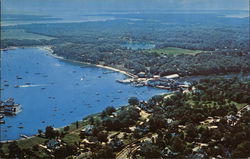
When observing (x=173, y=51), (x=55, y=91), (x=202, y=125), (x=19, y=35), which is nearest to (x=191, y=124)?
(x=202, y=125)

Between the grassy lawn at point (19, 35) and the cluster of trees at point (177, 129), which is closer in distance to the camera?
the cluster of trees at point (177, 129)

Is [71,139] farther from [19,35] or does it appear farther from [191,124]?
[19,35]

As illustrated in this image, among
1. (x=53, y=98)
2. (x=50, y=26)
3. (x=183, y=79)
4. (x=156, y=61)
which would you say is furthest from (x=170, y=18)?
(x=53, y=98)

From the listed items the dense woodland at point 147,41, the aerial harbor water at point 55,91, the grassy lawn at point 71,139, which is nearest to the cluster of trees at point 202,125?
the grassy lawn at point 71,139

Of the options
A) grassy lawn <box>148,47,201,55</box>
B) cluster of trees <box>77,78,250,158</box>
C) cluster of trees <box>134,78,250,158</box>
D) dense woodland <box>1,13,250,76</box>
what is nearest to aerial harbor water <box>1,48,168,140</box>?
cluster of trees <box>77,78,250,158</box>

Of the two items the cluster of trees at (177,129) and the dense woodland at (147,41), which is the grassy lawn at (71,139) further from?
the dense woodland at (147,41)
